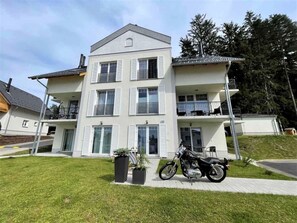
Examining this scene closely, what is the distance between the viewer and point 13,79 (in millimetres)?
23359

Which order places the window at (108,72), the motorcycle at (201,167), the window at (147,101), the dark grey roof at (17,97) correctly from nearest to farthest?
the motorcycle at (201,167) < the window at (147,101) < the window at (108,72) < the dark grey roof at (17,97)

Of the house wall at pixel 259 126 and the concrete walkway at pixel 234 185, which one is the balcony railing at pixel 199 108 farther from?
the house wall at pixel 259 126

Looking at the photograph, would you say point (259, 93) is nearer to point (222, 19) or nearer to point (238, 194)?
point (222, 19)

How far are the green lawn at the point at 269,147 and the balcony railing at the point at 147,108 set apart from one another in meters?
9.30

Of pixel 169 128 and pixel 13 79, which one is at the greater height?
pixel 13 79

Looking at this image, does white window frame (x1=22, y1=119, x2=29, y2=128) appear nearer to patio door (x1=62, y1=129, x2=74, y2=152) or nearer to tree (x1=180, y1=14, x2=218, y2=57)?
patio door (x1=62, y1=129, x2=74, y2=152)

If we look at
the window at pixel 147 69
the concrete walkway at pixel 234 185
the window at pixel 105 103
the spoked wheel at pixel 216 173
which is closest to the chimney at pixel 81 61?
the window at pixel 105 103

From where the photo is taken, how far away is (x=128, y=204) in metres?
3.79

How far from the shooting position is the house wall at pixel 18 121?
789 inches

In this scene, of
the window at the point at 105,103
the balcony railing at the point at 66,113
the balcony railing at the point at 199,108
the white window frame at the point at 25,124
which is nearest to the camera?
the balcony railing at the point at 199,108

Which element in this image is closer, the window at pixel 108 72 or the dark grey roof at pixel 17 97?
the window at pixel 108 72

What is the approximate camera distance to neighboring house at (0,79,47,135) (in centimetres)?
1997

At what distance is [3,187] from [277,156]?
1844cm

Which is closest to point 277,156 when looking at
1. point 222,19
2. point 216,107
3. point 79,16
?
point 216,107
